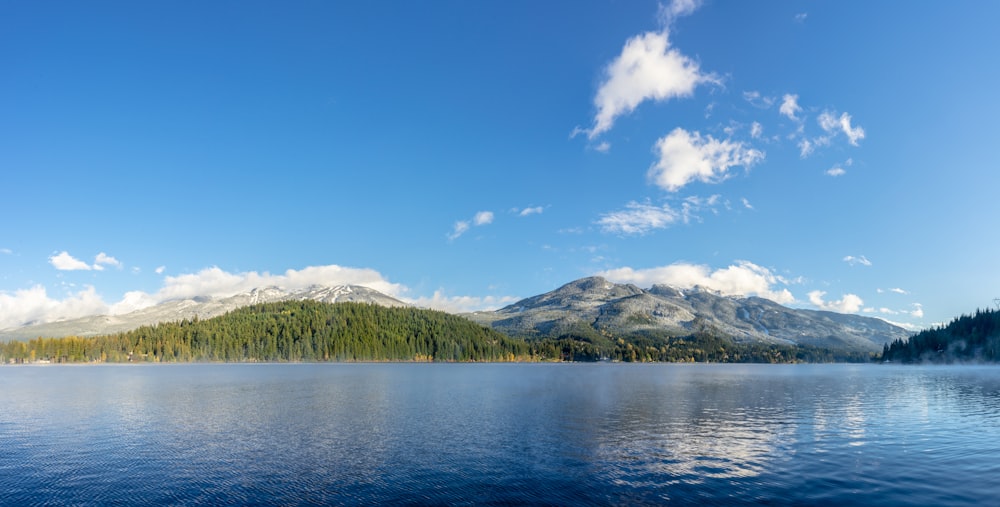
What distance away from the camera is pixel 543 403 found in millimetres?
93562

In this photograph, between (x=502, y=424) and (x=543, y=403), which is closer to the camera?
Result: (x=502, y=424)

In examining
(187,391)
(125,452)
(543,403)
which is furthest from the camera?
(187,391)

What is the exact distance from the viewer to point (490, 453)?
1962 inches

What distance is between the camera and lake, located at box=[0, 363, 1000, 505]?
37688 millimetres

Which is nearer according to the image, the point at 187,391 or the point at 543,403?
the point at 543,403

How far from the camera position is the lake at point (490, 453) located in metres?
37.7

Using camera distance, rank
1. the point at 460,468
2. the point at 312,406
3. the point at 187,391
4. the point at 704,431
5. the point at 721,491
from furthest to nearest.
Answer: the point at 187,391, the point at 312,406, the point at 704,431, the point at 460,468, the point at 721,491

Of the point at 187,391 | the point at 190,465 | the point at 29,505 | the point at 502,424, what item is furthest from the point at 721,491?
the point at 187,391

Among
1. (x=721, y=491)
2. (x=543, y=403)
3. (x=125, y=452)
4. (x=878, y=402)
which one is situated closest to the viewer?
(x=721, y=491)

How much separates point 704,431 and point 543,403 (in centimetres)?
3477

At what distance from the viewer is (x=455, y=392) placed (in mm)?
113688

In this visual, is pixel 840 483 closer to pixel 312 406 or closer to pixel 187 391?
pixel 312 406

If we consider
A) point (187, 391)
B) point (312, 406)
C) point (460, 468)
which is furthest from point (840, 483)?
point (187, 391)

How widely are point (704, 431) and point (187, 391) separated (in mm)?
102160
